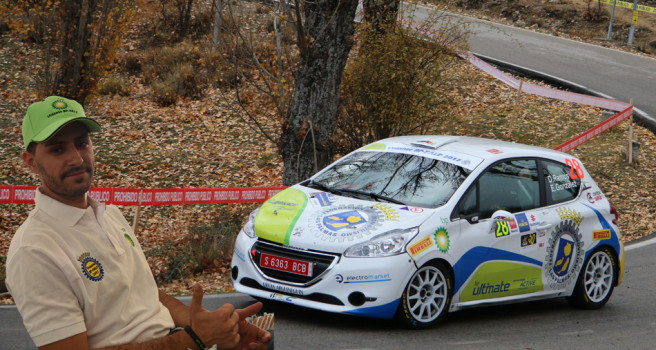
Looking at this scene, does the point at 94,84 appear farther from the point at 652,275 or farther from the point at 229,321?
the point at 229,321

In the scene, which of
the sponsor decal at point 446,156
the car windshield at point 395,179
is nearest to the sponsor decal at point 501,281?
the car windshield at point 395,179

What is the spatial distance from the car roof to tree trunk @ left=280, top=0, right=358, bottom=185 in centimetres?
308

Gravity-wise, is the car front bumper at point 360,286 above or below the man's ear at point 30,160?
below

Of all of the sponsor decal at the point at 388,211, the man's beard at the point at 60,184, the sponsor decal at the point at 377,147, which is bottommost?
the sponsor decal at the point at 388,211

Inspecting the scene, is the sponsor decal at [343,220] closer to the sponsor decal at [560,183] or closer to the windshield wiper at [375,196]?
the windshield wiper at [375,196]

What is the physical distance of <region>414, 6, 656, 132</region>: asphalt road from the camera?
21.7m

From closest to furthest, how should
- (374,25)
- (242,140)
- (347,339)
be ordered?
(347,339), (374,25), (242,140)

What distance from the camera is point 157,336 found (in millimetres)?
3248

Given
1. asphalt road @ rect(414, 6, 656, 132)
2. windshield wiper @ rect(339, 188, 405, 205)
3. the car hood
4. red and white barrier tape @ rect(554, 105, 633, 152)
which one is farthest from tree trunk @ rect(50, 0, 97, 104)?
red and white barrier tape @ rect(554, 105, 633, 152)

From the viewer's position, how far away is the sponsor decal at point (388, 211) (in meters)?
7.36

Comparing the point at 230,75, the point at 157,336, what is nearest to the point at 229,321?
the point at 157,336

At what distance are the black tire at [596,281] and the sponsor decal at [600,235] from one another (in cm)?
14

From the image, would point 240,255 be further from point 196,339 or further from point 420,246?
point 196,339

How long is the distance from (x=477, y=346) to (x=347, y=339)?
46.4 inches
